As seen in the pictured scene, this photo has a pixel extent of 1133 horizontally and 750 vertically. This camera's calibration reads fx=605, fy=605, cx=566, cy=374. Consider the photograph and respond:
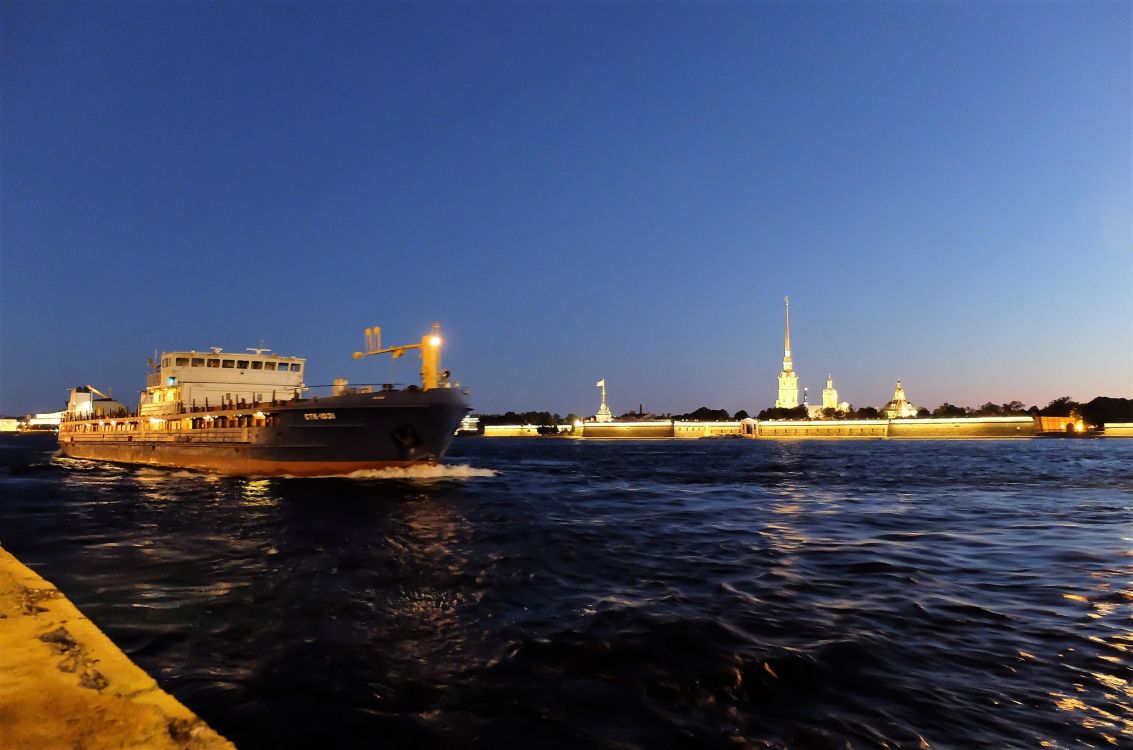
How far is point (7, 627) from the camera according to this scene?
18.6 feet

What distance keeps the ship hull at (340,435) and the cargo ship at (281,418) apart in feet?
0.15

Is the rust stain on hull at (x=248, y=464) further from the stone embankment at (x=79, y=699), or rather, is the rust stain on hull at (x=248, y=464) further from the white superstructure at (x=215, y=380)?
the stone embankment at (x=79, y=699)

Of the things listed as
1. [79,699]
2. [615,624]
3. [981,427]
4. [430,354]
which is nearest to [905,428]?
[981,427]

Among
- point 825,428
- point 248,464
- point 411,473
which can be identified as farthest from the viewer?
point 825,428

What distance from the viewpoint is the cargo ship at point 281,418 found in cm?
2775

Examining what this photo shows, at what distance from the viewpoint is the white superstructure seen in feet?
122

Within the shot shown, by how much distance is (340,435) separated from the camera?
27969mm

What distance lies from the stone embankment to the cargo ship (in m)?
22.0

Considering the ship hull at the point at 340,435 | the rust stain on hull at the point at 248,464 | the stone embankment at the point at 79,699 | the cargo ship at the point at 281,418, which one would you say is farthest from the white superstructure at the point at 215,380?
the stone embankment at the point at 79,699

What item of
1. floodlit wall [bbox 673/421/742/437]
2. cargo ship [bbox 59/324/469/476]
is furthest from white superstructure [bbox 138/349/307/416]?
floodlit wall [bbox 673/421/742/437]

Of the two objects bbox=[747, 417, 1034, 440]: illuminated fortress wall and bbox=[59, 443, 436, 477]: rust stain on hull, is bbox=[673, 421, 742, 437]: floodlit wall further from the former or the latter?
bbox=[59, 443, 436, 477]: rust stain on hull

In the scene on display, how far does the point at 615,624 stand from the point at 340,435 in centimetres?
2289

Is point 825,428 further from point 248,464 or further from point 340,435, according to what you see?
point 248,464

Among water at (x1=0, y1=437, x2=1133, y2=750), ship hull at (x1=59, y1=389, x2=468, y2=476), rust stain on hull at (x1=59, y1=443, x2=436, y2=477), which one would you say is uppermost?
ship hull at (x1=59, y1=389, x2=468, y2=476)
